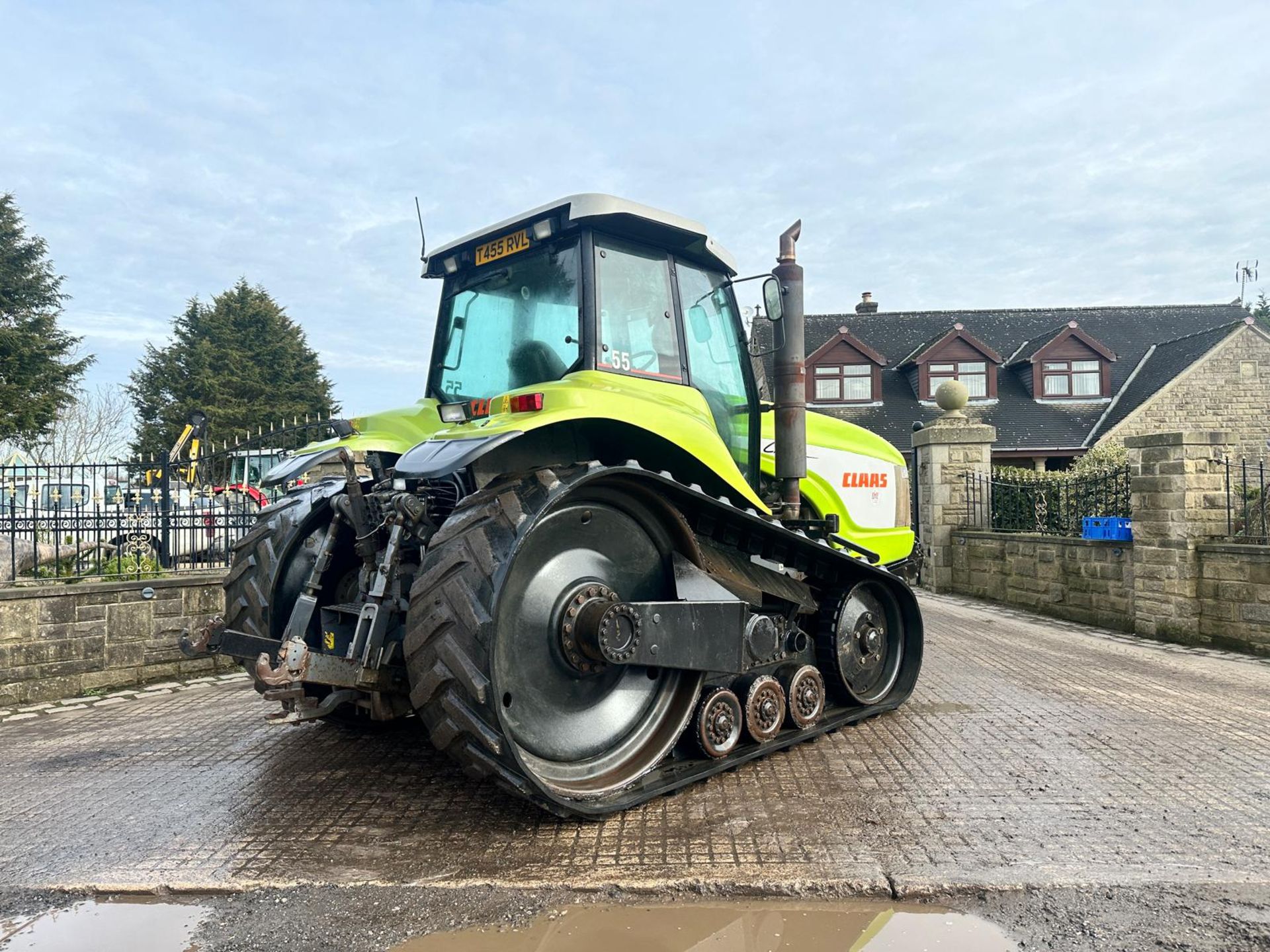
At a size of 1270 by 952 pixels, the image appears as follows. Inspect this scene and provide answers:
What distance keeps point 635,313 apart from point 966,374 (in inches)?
896

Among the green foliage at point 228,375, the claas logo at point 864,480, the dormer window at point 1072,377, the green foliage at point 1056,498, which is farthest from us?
the green foliage at point 228,375

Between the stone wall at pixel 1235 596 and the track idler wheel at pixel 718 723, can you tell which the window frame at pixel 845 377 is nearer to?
the stone wall at pixel 1235 596

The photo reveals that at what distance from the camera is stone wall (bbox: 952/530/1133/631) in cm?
989

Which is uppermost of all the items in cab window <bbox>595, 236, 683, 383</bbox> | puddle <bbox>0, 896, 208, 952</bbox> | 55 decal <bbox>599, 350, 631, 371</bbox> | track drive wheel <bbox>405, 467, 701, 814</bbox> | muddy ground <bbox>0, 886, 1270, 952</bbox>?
cab window <bbox>595, 236, 683, 383</bbox>

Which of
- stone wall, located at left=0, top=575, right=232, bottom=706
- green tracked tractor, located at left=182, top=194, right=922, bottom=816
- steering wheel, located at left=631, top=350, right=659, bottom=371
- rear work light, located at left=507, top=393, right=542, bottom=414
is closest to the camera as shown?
green tracked tractor, located at left=182, top=194, right=922, bottom=816

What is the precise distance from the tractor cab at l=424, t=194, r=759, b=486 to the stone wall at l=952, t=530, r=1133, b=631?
694cm

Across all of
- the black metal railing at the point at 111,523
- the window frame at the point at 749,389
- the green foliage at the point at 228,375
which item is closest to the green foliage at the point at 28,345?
the green foliage at the point at 228,375

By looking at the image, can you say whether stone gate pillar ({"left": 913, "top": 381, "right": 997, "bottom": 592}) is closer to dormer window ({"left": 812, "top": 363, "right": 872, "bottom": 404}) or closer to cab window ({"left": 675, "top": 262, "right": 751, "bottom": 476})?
cab window ({"left": 675, "top": 262, "right": 751, "bottom": 476})

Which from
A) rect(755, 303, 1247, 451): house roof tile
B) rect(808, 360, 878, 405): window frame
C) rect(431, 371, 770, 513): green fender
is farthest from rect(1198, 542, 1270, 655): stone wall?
rect(808, 360, 878, 405): window frame

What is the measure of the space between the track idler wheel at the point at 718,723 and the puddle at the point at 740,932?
1.30 metres

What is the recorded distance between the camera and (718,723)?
4.25 m

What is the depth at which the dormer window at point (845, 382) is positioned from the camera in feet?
82.2

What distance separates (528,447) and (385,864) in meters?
1.73

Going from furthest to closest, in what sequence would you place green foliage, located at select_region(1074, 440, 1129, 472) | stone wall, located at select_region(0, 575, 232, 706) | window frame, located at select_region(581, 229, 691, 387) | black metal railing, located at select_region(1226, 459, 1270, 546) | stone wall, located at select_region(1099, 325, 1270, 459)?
stone wall, located at select_region(1099, 325, 1270, 459)
green foliage, located at select_region(1074, 440, 1129, 472)
black metal railing, located at select_region(1226, 459, 1270, 546)
stone wall, located at select_region(0, 575, 232, 706)
window frame, located at select_region(581, 229, 691, 387)
